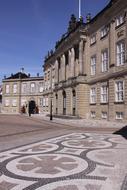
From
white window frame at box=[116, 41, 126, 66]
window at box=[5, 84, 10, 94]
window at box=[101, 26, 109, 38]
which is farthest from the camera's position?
window at box=[5, 84, 10, 94]

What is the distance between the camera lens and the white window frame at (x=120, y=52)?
2720cm

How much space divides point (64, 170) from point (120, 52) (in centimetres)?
2323

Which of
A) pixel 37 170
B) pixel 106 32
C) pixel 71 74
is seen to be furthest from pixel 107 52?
pixel 37 170

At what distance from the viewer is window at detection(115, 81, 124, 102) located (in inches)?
1065

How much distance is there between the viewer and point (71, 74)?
41406mm

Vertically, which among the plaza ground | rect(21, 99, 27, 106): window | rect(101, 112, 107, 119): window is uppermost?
rect(21, 99, 27, 106): window

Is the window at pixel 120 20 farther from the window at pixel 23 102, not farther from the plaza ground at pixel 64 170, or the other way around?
the window at pixel 23 102

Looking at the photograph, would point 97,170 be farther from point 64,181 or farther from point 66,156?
point 66,156

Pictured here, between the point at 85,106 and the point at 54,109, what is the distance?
1578 centimetres

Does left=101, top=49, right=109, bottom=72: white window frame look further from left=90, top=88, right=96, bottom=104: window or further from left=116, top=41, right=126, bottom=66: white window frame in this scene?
left=90, top=88, right=96, bottom=104: window

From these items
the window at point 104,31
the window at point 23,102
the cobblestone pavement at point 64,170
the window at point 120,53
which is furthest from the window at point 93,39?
the window at point 23,102

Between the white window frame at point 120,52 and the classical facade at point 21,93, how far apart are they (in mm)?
46607

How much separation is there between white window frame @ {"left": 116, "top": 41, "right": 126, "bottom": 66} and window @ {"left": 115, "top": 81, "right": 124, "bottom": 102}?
234cm

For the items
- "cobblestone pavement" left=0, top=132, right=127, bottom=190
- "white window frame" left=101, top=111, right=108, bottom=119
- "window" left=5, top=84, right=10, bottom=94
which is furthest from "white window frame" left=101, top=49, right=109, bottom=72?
"window" left=5, top=84, right=10, bottom=94
